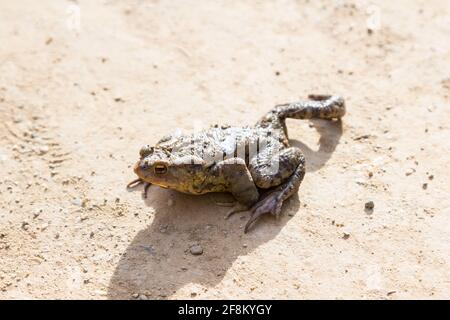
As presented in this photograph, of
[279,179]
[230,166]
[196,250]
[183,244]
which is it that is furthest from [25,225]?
[279,179]

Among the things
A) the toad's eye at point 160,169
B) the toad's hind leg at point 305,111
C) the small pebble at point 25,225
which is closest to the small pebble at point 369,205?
the toad's hind leg at point 305,111

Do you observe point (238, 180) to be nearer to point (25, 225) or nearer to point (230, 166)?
point (230, 166)

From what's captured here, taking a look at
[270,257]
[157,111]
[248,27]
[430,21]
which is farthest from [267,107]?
[430,21]

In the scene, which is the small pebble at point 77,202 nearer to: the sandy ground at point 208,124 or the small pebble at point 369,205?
the sandy ground at point 208,124

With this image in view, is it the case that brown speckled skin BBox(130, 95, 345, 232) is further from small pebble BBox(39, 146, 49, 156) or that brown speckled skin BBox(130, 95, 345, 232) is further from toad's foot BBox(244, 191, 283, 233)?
small pebble BBox(39, 146, 49, 156)

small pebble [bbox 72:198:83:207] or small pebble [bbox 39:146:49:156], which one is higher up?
small pebble [bbox 72:198:83:207]

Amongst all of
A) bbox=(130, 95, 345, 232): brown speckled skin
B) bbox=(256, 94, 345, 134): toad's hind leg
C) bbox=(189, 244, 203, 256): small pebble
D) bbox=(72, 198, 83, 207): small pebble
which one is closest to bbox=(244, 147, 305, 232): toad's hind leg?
bbox=(130, 95, 345, 232): brown speckled skin
